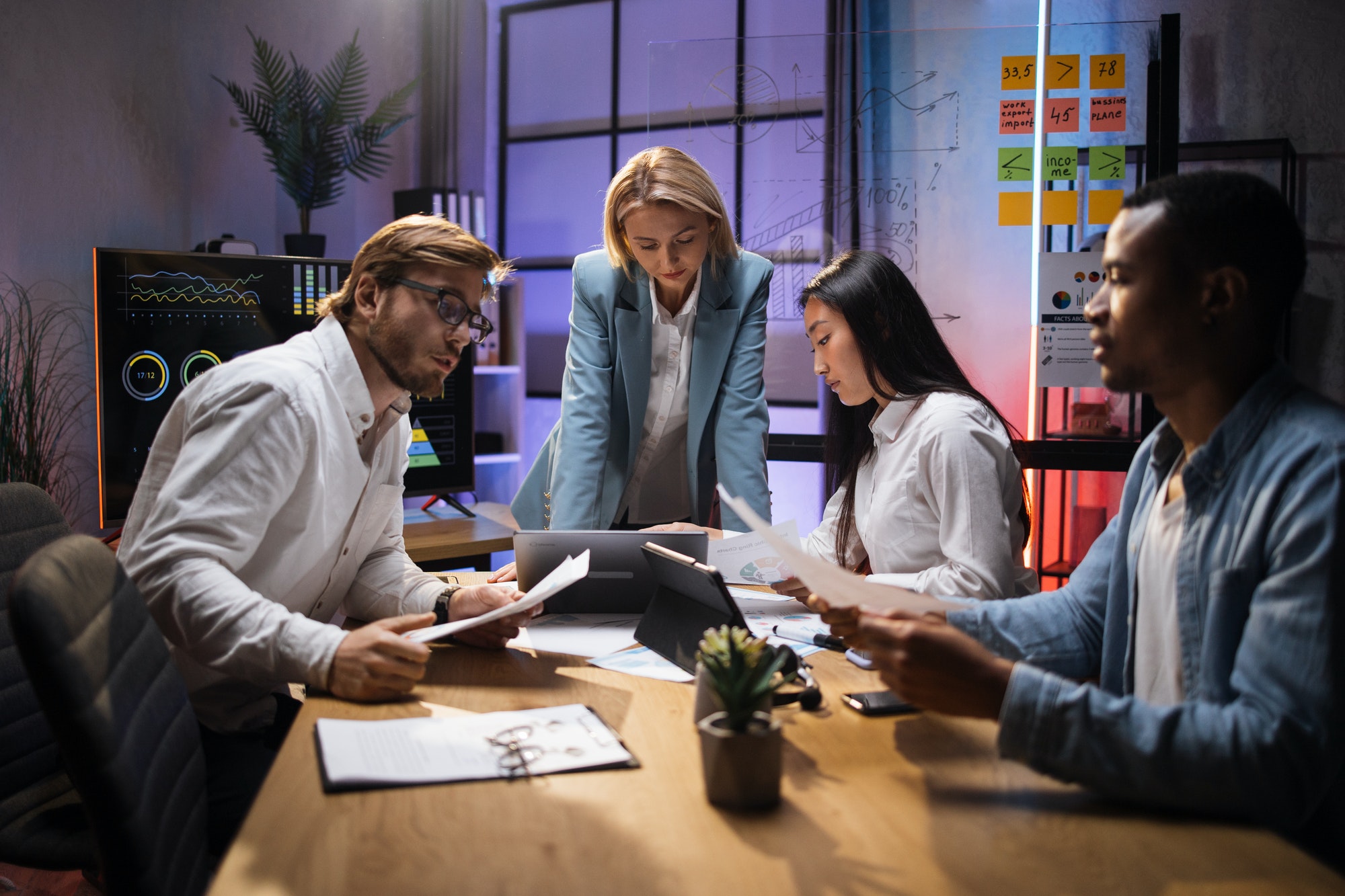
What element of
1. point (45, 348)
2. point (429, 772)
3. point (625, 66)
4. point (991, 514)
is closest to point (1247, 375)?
point (991, 514)

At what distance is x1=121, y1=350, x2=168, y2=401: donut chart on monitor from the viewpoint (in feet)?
9.84

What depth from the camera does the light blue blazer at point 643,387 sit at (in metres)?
2.39

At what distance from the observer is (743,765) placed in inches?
37.8

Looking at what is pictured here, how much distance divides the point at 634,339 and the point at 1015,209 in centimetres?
154

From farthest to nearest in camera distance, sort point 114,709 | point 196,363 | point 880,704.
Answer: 1. point 196,363
2. point 880,704
3. point 114,709

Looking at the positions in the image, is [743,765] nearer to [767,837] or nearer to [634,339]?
[767,837]

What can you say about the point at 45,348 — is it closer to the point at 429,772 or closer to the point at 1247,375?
the point at 429,772

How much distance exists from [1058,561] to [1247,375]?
8.72ft

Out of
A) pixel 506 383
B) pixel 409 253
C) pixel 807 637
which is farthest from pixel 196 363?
pixel 807 637

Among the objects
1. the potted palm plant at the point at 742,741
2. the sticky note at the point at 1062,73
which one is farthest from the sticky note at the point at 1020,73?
the potted palm plant at the point at 742,741

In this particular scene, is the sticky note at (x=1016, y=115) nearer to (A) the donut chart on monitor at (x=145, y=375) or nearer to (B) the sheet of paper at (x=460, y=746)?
(B) the sheet of paper at (x=460, y=746)

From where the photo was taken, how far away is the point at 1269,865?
85 centimetres

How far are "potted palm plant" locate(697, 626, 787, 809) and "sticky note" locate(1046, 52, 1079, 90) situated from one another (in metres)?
2.84

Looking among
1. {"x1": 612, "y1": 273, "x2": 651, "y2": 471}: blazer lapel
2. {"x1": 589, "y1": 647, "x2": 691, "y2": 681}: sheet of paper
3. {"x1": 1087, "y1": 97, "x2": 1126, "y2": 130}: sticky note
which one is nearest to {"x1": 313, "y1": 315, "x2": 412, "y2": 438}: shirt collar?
{"x1": 589, "y1": 647, "x2": 691, "y2": 681}: sheet of paper
